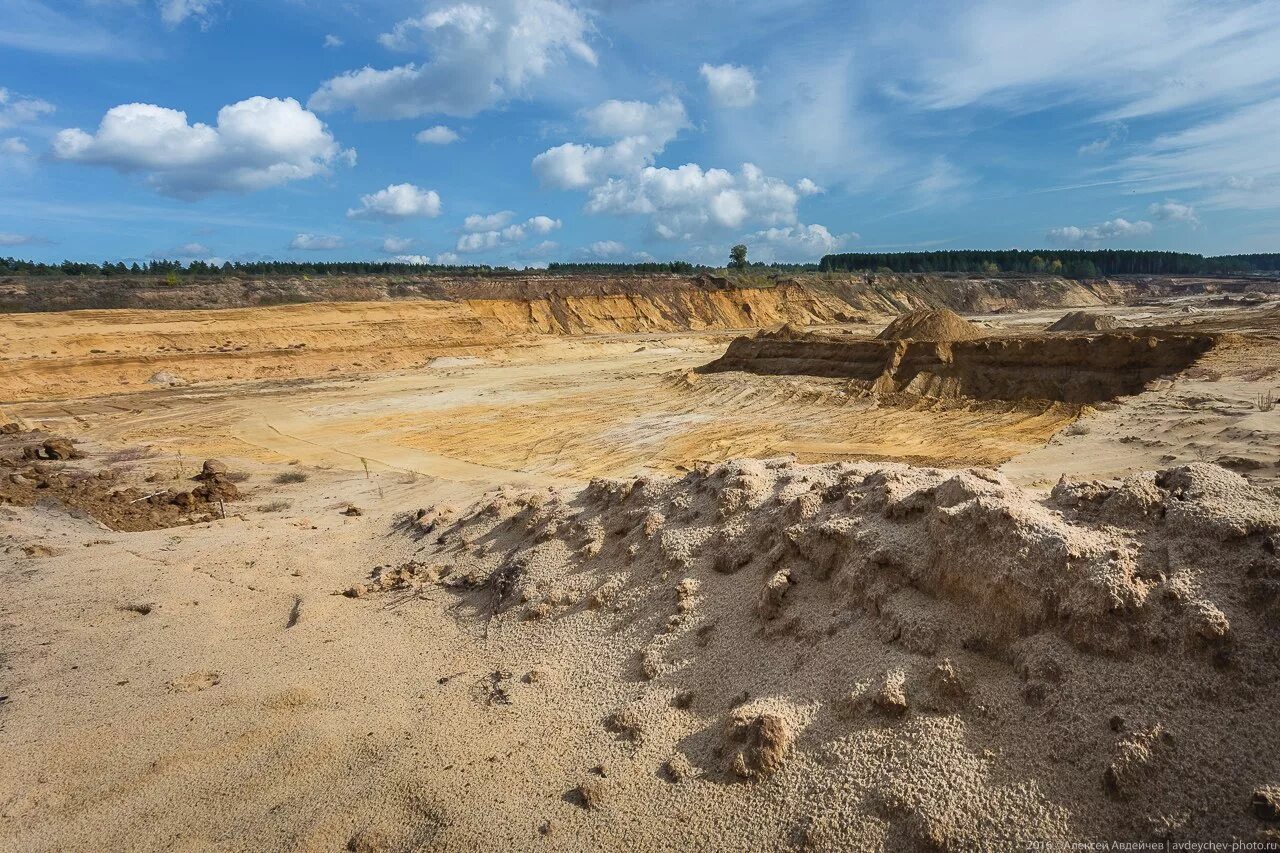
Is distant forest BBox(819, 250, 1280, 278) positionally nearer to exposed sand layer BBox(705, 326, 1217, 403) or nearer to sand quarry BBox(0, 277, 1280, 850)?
exposed sand layer BBox(705, 326, 1217, 403)

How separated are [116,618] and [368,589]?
2.24m

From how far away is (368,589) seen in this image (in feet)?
22.6

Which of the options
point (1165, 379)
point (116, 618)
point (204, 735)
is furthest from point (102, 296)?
point (1165, 379)

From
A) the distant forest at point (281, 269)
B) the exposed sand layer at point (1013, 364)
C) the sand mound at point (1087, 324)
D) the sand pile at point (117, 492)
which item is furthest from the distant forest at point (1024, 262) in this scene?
the sand pile at point (117, 492)

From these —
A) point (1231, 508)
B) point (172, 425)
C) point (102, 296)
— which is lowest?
point (172, 425)

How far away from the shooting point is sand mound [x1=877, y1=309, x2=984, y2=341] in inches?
891

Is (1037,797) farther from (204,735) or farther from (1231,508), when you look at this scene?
(204,735)

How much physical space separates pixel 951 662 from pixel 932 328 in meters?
21.3

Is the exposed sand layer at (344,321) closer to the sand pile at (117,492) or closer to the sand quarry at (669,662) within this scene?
the sand pile at (117,492)

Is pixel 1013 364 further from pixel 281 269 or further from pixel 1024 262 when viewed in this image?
pixel 1024 262

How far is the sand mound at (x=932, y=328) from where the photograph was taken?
22.6 metres

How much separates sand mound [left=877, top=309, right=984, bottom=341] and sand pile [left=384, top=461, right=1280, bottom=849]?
62.1 feet

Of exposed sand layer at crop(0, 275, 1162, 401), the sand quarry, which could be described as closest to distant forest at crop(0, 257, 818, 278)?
exposed sand layer at crop(0, 275, 1162, 401)

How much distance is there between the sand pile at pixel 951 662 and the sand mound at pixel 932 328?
18.9m
